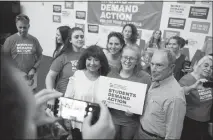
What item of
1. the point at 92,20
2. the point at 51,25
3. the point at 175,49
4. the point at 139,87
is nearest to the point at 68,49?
the point at 139,87

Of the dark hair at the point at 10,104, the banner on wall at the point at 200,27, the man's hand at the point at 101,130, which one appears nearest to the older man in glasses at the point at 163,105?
the man's hand at the point at 101,130

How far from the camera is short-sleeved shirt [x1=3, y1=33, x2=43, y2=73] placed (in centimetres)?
254

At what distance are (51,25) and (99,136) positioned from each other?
19.7 ft

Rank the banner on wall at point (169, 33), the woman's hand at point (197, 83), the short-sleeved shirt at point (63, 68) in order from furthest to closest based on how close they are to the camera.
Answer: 1. the banner on wall at point (169, 33)
2. the short-sleeved shirt at point (63, 68)
3. the woman's hand at point (197, 83)

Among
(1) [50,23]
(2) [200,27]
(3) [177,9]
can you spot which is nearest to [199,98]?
(2) [200,27]

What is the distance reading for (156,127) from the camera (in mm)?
1351

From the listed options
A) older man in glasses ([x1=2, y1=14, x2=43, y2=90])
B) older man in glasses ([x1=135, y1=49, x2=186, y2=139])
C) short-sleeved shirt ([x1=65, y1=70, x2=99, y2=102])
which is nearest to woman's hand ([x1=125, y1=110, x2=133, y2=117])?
older man in glasses ([x1=135, y1=49, x2=186, y2=139])

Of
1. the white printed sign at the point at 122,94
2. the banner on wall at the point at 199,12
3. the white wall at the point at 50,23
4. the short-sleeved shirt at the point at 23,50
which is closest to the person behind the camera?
the white printed sign at the point at 122,94

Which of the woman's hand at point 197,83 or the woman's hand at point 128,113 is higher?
the woman's hand at point 197,83

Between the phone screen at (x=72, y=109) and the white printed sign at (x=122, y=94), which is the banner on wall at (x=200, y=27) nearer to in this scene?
the white printed sign at (x=122, y=94)

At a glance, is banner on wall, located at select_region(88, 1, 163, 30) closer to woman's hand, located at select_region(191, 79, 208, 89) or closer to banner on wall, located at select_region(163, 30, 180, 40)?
banner on wall, located at select_region(163, 30, 180, 40)

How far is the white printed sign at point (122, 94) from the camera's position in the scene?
1427mm

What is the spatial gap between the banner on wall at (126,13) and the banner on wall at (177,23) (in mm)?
280

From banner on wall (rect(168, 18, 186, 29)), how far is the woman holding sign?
112 inches
